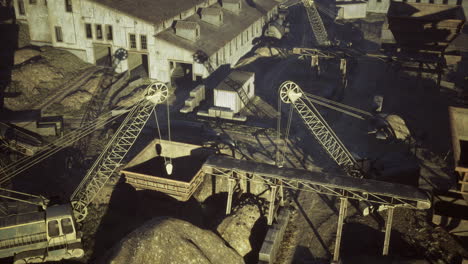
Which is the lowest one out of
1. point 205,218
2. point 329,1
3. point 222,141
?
point 205,218

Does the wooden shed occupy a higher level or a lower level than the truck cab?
higher

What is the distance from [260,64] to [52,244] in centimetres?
3508

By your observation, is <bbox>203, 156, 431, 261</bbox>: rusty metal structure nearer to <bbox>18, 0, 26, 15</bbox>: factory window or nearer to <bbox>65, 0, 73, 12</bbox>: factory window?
<bbox>65, 0, 73, 12</bbox>: factory window

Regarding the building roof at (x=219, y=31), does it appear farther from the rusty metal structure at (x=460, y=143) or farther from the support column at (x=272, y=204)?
the rusty metal structure at (x=460, y=143)

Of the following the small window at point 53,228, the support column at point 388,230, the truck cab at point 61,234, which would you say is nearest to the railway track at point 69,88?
the truck cab at point 61,234

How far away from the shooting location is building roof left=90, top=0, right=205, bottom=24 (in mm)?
44969

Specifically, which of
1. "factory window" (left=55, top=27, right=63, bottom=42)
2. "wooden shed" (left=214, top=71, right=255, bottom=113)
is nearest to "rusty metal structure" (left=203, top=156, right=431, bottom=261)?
"wooden shed" (left=214, top=71, right=255, bottom=113)

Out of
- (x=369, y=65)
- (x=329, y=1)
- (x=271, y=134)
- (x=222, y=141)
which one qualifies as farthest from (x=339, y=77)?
(x=329, y=1)

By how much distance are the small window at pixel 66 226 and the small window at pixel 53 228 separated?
1.03ft

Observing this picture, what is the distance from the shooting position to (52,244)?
78.0ft

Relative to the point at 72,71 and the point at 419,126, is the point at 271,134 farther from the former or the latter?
the point at 72,71

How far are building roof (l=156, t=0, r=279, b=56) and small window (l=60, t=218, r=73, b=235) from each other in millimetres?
25176

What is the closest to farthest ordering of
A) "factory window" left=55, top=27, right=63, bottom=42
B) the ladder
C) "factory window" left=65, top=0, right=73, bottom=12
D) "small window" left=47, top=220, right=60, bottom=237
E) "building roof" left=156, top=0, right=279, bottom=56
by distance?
"small window" left=47, top=220, right=60, bottom=237, "building roof" left=156, top=0, right=279, bottom=56, "factory window" left=65, top=0, right=73, bottom=12, "factory window" left=55, top=27, right=63, bottom=42, the ladder

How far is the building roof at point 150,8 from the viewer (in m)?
45.0
